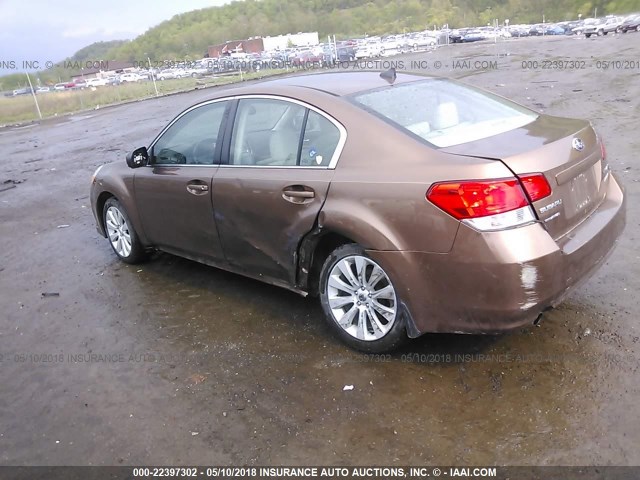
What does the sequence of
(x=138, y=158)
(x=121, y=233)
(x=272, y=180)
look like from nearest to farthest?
1. (x=272, y=180)
2. (x=138, y=158)
3. (x=121, y=233)

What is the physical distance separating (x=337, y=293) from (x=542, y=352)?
129 cm

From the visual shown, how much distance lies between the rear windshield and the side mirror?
2190 mm

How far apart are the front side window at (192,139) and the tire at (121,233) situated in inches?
32.2

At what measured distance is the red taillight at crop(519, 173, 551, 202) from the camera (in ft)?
9.95

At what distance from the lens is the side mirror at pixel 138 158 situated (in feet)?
16.6

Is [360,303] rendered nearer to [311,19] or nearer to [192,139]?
[192,139]

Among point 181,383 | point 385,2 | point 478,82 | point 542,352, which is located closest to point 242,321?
point 181,383

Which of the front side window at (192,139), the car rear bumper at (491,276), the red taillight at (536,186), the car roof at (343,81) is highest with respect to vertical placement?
the car roof at (343,81)

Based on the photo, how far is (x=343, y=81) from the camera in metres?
4.19

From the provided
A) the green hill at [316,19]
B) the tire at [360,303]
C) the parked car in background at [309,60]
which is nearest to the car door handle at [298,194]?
the tire at [360,303]

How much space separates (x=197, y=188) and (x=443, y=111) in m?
1.91

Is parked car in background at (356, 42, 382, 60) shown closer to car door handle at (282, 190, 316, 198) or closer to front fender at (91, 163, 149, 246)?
front fender at (91, 163, 149, 246)

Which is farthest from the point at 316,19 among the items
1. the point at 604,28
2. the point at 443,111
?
the point at 443,111

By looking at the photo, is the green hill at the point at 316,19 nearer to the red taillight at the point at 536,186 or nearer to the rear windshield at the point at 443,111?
the rear windshield at the point at 443,111
